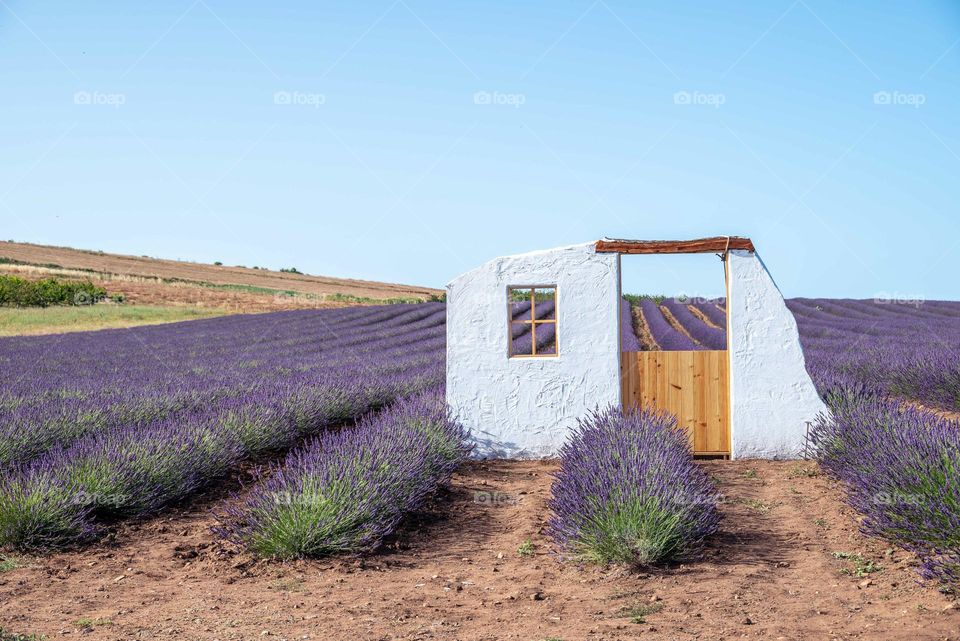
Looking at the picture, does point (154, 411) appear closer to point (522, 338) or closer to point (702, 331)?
point (522, 338)

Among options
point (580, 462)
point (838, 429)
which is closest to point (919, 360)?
point (838, 429)

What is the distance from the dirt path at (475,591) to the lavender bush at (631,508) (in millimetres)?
139

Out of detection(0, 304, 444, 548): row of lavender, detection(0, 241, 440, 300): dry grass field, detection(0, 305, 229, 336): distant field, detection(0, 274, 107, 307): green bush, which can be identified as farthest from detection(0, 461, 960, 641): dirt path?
detection(0, 241, 440, 300): dry grass field

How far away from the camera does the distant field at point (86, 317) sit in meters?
32.4

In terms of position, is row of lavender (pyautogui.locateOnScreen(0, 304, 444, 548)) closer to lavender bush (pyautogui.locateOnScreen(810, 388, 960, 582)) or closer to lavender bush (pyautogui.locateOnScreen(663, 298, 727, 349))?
lavender bush (pyautogui.locateOnScreen(810, 388, 960, 582))

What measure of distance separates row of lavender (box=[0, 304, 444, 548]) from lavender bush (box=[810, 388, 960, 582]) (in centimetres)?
502

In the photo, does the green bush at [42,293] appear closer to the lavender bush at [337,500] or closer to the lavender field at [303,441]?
the lavender field at [303,441]

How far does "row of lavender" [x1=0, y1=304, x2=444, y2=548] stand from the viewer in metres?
5.91

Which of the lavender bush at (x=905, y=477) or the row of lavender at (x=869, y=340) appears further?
the row of lavender at (x=869, y=340)

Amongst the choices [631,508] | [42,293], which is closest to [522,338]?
[631,508]
